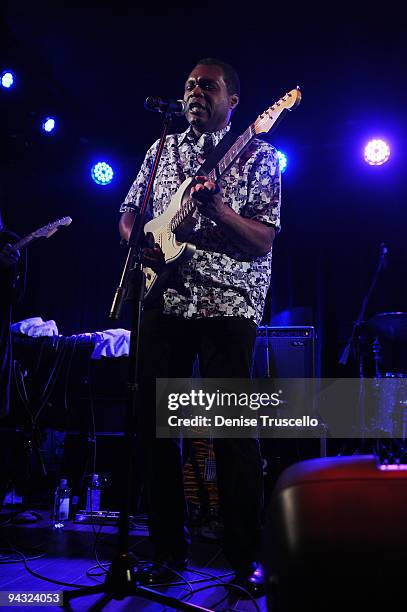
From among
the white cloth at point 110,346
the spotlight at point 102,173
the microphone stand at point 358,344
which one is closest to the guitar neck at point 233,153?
the white cloth at point 110,346

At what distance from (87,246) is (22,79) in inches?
86.0

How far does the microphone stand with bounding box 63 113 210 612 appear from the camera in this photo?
156 centimetres

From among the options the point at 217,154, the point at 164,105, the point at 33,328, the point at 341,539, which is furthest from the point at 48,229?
the point at 341,539

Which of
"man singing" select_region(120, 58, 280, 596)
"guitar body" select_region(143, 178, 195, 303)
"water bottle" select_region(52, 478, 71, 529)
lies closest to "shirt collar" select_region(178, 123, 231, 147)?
"man singing" select_region(120, 58, 280, 596)

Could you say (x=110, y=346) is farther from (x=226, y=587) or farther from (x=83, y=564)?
(x=226, y=587)

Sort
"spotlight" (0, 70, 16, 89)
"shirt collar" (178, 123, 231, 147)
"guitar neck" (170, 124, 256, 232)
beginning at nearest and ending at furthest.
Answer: "guitar neck" (170, 124, 256, 232) < "shirt collar" (178, 123, 231, 147) < "spotlight" (0, 70, 16, 89)

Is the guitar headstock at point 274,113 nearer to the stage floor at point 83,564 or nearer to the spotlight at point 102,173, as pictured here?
the stage floor at point 83,564

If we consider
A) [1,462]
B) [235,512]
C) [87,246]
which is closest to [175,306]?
[235,512]

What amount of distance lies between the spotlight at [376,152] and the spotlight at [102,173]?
10.2ft

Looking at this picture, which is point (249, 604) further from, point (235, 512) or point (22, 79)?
point (22, 79)

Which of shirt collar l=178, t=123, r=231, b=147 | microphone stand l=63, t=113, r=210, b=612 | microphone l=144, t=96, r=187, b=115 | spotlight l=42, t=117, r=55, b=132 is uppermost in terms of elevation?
spotlight l=42, t=117, r=55, b=132

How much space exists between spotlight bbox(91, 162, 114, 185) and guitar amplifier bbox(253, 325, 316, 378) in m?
3.18

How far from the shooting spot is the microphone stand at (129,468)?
1.56m

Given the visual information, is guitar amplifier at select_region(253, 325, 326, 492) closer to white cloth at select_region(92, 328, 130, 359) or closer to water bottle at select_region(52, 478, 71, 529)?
white cloth at select_region(92, 328, 130, 359)
